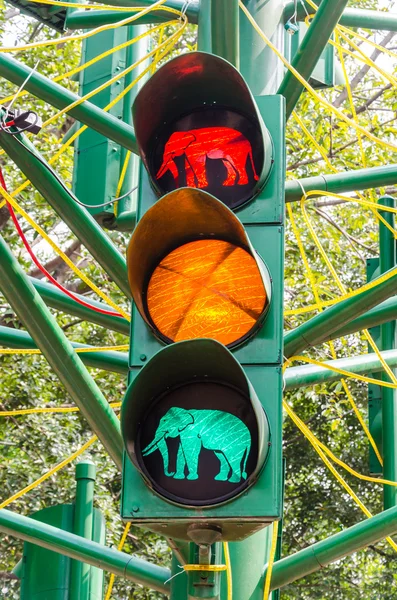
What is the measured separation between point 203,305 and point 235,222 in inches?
9.8

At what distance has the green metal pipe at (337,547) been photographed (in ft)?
12.0

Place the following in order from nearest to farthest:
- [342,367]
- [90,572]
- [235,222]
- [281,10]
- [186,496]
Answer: [186,496], [235,222], [90,572], [342,367], [281,10]

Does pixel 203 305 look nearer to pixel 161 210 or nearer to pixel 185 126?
pixel 161 210

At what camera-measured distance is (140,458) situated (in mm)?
2643

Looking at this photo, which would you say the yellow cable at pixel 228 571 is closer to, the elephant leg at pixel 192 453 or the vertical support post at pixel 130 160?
the elephant leg at pixel 192 453

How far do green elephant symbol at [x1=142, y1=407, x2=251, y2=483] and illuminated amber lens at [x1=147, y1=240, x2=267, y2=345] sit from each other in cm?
27

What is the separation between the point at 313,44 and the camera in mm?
4199

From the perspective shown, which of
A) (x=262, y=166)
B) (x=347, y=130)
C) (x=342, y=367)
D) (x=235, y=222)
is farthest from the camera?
(x=347, y=130)

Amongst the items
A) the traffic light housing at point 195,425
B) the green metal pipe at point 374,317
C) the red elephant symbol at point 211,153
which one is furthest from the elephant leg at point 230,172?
the green metal pipe at point 374,317

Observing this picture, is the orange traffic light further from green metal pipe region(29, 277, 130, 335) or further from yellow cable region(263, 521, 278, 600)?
green metal pipe region(29, 277, 130, 335)

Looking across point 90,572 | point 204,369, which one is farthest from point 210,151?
point 90,572

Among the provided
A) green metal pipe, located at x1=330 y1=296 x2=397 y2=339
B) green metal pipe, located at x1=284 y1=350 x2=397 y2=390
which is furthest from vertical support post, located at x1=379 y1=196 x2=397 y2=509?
green metal pipe, located at x1=330 y1=296 x2=397 y2=339

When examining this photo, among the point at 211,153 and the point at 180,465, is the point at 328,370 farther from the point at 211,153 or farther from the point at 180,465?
the point at 180,465

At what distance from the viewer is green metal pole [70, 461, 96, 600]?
13.2ft
